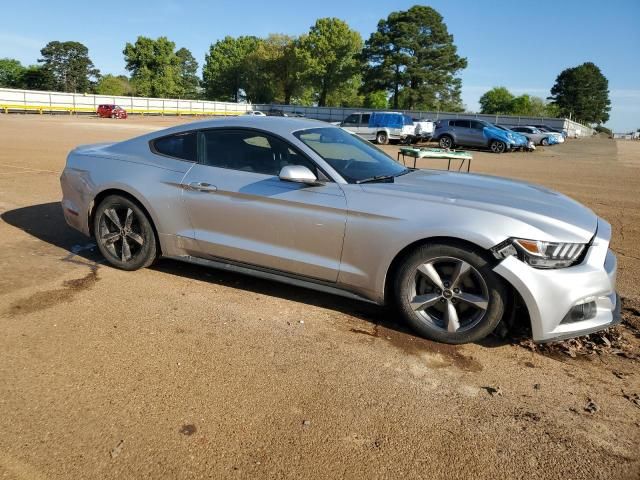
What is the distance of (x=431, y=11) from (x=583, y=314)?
238ft

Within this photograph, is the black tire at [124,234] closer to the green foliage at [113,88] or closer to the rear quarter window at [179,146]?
the rear quarter window at [179,146]

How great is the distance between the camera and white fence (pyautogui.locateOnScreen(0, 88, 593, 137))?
1844 inches

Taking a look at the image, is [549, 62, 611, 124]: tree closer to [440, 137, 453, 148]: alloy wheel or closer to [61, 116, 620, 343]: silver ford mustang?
[440, 137, 453, 148]: alloy wheel

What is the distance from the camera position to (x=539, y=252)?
3.17 m

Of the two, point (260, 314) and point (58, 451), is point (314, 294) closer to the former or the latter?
point (260, 314)

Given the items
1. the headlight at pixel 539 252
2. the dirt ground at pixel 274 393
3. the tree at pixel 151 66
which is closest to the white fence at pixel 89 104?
the tree at pixel 151 66

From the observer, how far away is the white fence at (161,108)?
46.8 metres

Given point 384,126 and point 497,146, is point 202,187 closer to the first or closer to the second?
point 384,126

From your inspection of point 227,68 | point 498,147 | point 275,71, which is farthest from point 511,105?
point 498,147

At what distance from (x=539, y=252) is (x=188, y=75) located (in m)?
118

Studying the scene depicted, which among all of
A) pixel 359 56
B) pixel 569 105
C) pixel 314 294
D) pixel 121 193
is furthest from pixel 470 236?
pixel 569 105

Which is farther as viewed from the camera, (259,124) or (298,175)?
(259,124)

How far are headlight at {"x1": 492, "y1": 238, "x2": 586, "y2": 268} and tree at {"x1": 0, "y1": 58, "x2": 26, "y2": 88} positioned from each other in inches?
4608

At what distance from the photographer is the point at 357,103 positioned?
88.6m
